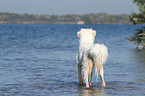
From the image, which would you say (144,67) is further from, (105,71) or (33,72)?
(33,72)

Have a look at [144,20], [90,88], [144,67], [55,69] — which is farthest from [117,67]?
[144,20]

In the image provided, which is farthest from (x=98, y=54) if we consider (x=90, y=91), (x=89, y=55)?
(x=90, y=91)

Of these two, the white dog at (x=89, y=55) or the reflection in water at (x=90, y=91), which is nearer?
the white dog at (x=89, y=55)

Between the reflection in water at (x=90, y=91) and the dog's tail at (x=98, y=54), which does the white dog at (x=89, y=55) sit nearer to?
the dog's tail at (x=98, y=54)

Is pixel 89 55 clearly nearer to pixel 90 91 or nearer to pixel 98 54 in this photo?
pixel 98 54

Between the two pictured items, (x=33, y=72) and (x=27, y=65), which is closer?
(x=33, y=72)

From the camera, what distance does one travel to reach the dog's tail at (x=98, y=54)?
9287mm

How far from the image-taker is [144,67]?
604 inches

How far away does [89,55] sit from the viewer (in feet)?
32.8

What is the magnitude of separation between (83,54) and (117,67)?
5.67m

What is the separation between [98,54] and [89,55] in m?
0.67

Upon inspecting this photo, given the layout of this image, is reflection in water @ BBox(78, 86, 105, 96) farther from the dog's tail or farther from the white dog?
the dog's tail

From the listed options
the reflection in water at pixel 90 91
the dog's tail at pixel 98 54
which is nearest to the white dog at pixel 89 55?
the dog's tail at pixel 98 54

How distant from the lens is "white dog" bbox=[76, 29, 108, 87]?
30.7 feet
